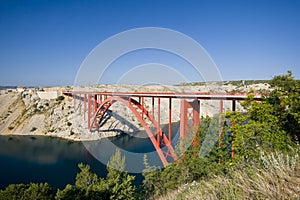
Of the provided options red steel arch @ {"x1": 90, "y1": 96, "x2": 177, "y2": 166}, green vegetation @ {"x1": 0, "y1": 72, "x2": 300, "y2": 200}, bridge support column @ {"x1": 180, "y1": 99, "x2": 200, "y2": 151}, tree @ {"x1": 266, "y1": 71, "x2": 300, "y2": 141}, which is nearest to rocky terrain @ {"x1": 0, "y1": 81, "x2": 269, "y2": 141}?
red steel arch @ {"x1": 90, "y1": 96, "x2": 177, "y2": 166}

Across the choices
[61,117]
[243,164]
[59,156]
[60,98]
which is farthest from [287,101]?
[60,98]

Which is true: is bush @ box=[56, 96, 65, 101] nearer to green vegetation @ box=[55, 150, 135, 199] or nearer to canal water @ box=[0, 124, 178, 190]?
canal water @ box=[0, 124, 178, 190]

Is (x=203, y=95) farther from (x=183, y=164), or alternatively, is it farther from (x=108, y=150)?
(x=108, y=150)

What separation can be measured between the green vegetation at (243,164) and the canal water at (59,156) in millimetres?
7462

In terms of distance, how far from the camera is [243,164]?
3.78m

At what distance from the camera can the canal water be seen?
1803 centimetres

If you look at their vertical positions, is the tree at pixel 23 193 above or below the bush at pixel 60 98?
below

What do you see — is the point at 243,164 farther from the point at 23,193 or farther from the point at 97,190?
the point at 97,190

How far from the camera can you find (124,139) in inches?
1166

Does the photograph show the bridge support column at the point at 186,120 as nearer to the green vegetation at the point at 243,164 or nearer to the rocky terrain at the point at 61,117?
the green vegetation at the point at 243,164

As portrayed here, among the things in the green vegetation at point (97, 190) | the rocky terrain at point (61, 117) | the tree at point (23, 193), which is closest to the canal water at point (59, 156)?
the rocky terrain at point (61, 117)

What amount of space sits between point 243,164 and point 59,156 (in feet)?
77.8

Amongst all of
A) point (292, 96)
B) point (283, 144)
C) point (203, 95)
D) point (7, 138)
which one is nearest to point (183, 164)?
point (203, 95)

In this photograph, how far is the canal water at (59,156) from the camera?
710 inches
